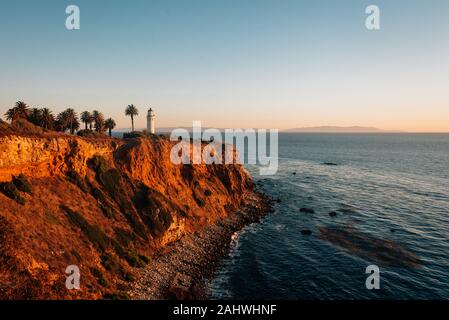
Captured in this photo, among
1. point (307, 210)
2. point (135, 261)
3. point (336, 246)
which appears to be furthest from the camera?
point (307, 210)

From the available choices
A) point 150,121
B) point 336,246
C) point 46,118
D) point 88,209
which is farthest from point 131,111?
point 336,246

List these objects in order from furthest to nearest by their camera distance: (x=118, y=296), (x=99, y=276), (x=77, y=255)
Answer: (x=77, y=255) < (x=99, y=276) < (x=118, y=296)

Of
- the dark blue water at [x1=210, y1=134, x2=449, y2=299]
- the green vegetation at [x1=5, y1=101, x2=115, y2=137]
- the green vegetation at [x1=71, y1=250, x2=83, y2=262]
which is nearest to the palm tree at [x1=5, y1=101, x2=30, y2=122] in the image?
the green vegetation at [x1=5, y1=101, x2=115, y2=137]

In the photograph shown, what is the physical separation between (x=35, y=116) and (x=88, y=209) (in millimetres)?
31194

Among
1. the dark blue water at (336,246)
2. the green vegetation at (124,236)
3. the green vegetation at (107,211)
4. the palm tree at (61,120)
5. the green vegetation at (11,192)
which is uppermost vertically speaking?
the palm tree at (61,120)

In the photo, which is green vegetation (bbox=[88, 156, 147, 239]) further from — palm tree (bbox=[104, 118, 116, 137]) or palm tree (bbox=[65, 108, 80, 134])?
palm tree (bbox=[104, 118, 116, 137])

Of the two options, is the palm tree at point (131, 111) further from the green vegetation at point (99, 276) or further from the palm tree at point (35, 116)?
the green vegetation at point (99, 276)

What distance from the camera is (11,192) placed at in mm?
36500

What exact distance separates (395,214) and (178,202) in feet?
173

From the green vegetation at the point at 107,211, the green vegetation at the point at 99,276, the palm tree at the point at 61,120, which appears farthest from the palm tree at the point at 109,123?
the green vegetation at the point at 99,276

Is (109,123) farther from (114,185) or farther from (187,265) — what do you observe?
(187,265)

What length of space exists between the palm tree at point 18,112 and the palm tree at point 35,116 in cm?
86

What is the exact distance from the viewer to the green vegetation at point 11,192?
3628cm

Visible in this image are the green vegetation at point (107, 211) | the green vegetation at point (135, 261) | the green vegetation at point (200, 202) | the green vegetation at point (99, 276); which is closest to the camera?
the green vegetation at point (99, 276)
